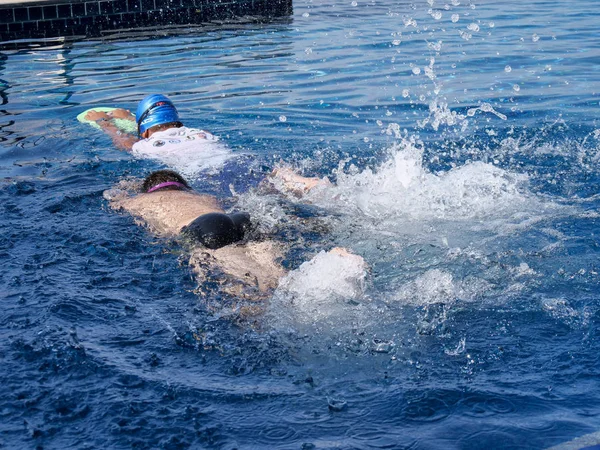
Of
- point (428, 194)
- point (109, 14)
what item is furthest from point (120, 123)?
point (109, 14)

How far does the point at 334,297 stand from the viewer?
3.81m

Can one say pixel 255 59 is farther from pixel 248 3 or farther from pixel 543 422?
pixel 543 422

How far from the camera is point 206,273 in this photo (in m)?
4.21

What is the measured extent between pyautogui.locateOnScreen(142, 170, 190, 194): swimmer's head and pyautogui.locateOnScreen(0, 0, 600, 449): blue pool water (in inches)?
12.9

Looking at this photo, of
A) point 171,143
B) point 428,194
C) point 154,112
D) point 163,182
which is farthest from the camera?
point 154,112

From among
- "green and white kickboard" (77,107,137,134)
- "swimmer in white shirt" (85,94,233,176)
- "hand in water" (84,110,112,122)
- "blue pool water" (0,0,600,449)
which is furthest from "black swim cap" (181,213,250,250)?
"hand in water" (84,110,112,122)

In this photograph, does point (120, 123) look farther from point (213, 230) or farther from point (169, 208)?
point (213, 230)

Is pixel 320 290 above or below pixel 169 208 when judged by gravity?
below

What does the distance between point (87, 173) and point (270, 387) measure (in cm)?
392

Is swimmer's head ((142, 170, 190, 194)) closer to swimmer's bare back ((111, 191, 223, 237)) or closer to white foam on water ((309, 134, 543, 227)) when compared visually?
swimmer's bare back ((111, 191, 223, 237))

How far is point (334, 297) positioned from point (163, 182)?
202 centimetres

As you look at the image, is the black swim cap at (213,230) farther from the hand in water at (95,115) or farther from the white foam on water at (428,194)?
the hand in water at (95,115)

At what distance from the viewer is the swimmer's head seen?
5.25m

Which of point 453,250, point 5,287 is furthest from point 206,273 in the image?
point 453,250
